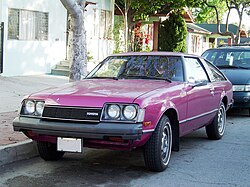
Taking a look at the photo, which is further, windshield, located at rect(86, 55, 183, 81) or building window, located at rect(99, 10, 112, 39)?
building window, located at rect(99, 10, 112, 39)

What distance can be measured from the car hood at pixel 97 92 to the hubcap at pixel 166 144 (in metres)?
0.59

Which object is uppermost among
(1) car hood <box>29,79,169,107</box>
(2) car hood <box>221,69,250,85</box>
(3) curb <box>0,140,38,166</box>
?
(2) car hood <box>221,69,250,85</box>

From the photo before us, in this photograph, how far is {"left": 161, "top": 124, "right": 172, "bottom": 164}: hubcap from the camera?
18.7 feet

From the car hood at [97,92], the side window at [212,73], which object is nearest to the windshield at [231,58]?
the side window at [212,73]

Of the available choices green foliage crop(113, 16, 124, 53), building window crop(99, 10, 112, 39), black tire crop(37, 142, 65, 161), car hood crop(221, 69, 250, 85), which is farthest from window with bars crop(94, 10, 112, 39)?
black tire crop(37, 142, 65, 161)

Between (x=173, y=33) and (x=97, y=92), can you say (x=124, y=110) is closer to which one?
(x=97, y=92)

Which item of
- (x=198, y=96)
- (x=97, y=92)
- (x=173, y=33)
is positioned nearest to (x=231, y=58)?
(x=198, y=96)

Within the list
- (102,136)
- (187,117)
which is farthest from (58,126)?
(187,117)

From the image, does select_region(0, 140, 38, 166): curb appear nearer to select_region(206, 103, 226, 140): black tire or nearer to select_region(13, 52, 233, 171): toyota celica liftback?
select_region(13, 52, 233, 171): toyota celica liftback

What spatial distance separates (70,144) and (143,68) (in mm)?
2005

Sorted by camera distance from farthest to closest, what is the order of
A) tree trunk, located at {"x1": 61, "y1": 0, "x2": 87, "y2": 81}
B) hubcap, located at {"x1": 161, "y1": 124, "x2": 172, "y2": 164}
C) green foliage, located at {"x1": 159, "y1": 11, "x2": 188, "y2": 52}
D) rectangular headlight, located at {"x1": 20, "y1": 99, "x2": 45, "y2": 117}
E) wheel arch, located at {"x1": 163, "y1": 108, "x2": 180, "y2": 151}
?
green foliage, located at {"x1": 159, "y1": 11, "x2": 188, "y2": 52}
tree trunk, located at {"x1": 61, "y1": 0, "x2": 87, "y2": 81}
wheel arch, located at {"x1": 163, "y1": 108, "x2": 180, "y2": 151}
hubcap, located at {"x1": 161, "y1": 124, "x2": 172, "y2": 164}
rectangular headlight, located at {"x1": 20, "y1": 99, "x2": 45, "y2": 117}

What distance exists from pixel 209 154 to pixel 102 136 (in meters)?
2.46

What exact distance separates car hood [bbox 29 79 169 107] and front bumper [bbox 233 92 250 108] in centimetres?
446

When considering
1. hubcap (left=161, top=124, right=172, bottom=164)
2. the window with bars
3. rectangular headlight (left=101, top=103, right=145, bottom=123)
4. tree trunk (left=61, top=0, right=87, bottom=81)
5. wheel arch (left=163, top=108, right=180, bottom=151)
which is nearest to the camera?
rectangular headlight (left=101, top=103, right=145, bottom=123)
